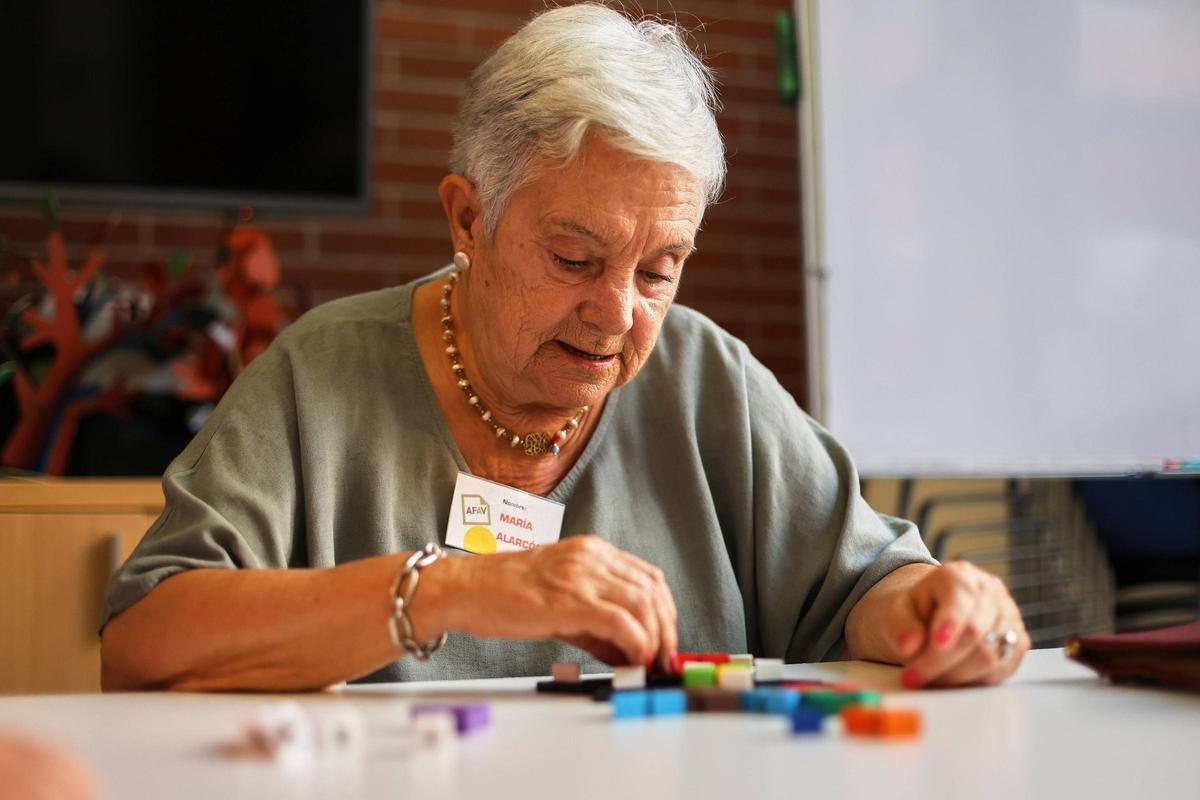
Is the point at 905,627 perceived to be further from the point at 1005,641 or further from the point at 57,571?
the point at 57,571

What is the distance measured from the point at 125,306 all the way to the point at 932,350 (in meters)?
1.72

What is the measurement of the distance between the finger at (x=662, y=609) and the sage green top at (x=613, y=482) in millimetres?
392

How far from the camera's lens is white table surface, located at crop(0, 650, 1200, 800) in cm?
79

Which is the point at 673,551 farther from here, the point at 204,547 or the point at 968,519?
the point at 968,519

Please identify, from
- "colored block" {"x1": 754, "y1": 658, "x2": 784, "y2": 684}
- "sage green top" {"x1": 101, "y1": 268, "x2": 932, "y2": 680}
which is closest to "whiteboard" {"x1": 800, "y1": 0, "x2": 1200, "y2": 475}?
"sage green top" {"x1": 101, "y1": 268, "x2": 932, "y2": 680}

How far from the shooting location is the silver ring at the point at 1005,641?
3.98ft

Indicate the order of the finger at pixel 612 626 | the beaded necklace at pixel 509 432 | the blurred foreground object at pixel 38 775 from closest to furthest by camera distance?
the blurred foreground object at pixel 38 775 → the finger at pixel 612 626 → the beaded necklace at pixel 509 432

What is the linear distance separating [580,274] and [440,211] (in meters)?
2.19

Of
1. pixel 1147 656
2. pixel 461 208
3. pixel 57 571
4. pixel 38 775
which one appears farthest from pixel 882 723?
pixel 57 571

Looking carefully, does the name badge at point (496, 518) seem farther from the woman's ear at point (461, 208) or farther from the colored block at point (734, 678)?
the colored block at point (734, 678)

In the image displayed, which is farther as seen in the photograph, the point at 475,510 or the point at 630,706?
the point at 475,510

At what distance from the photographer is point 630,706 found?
1.02m

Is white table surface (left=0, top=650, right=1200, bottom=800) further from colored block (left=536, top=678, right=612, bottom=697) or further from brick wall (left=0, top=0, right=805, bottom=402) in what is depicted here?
brick wall (left=0, top=0, right=805, bottom=402)

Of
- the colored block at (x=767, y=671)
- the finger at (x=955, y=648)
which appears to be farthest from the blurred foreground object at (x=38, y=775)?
the finger at (x=955, y=648)
